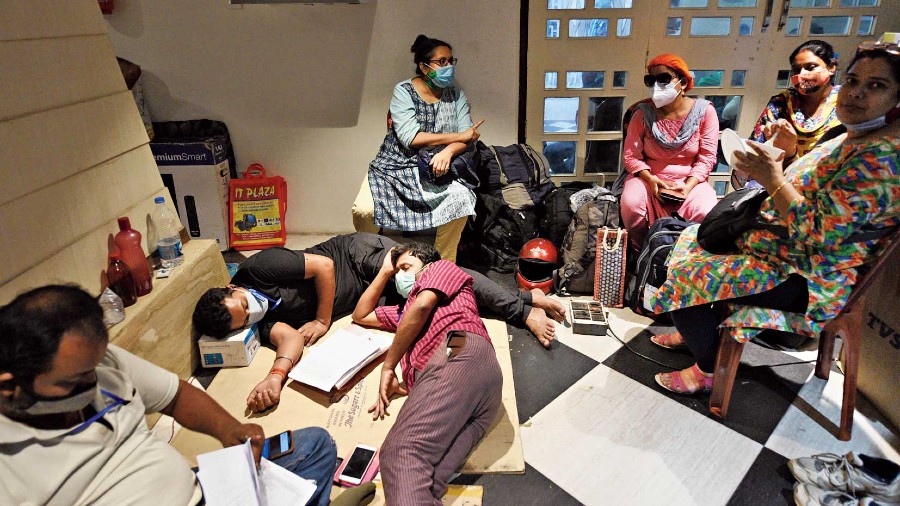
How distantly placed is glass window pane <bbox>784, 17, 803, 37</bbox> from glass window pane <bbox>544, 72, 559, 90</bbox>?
135 centimetres

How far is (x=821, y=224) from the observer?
1.65m

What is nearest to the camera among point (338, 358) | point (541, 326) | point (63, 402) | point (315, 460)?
point (63, 402)

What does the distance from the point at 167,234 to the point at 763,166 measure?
2.42m

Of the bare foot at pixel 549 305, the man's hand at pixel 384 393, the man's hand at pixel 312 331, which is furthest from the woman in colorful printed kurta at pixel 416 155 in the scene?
the man's hand at pixel 384 393

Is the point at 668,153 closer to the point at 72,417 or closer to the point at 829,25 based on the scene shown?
the point at 829,25

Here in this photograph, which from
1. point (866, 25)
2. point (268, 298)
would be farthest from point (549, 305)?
point (866, 25)

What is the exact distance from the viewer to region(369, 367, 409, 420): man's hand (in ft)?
6.79

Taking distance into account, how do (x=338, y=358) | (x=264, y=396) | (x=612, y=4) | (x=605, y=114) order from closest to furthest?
(x=264, y=396) < (x=338, y=358) < (x=612, y=4) < (x=605, y=114)

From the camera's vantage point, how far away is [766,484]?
5.70 ft

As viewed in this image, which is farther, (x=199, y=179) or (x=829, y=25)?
(x=199, y=179)

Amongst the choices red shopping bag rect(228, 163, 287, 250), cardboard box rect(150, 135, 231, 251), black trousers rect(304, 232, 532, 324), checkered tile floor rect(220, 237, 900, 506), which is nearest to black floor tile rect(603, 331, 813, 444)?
checkered tile floor rect(220, 237, 900, 506)

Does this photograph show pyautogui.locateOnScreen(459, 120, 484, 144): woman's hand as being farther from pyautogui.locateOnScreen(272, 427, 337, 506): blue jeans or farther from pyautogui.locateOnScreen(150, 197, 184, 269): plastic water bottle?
pyautogui.locateOnScreen(272, 427, 337, 506): blue jeans

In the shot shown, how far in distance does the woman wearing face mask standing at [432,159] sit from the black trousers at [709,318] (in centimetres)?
133

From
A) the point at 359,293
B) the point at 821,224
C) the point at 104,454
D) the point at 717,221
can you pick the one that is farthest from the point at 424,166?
the point at 104,454
